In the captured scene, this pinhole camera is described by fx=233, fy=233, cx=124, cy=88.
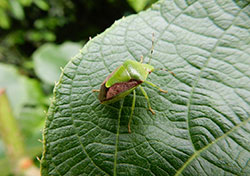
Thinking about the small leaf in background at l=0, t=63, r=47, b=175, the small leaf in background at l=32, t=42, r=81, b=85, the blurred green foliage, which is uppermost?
the blurred green foliage

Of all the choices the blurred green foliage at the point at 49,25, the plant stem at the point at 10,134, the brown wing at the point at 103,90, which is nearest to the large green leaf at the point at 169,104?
the brown wing at the point at 103,90

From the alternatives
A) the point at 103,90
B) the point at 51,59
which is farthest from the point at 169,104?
the point at 51,59

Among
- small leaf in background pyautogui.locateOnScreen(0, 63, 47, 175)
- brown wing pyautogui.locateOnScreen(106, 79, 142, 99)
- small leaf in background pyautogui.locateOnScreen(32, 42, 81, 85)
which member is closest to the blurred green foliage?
small leaf in background pyautogui.locateOnScreen(32, 42, 81, 85)

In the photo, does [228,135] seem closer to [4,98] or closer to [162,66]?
[162,66]

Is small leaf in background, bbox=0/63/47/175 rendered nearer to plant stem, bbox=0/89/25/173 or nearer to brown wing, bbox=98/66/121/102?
plant stem, bbox=0/89/25/173

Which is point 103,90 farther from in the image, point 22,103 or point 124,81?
point 22,103

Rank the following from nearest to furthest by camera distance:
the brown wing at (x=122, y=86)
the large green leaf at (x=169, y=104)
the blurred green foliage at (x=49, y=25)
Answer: the large green leaf at (x=169, y=104)
the brown wing at (x=122, y=86)
the blurred green foliage at (x=49, y=25)

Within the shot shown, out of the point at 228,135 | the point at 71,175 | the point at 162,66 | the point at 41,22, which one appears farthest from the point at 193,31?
the point at 41,22

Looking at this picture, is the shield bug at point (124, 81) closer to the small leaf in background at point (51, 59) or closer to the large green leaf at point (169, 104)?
the large green leaf at point (169, 104)
